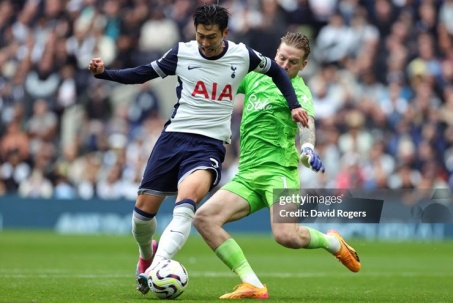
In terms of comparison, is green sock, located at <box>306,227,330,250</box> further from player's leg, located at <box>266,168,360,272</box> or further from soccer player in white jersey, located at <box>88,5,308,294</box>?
soccer player in white jersey, located at <box>88,5,308,294</box>

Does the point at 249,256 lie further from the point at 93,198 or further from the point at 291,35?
the point at 291,35

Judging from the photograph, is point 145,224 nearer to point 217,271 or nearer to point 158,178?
point 158,178

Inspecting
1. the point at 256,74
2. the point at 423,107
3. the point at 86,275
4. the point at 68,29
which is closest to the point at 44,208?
the point at 68,29

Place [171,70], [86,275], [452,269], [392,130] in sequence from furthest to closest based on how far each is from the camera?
[392,130], [452,269], [86,275], [171,70]

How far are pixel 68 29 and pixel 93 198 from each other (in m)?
4.36

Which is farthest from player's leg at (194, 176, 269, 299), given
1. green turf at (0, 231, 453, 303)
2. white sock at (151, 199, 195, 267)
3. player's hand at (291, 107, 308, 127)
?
player's hand at (291, 107, 308, 127)

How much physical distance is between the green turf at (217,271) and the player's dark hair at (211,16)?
88.6 inches

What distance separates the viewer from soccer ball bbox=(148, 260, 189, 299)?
798 cm

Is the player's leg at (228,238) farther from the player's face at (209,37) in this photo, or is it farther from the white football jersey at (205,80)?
the player's face at (209,37)

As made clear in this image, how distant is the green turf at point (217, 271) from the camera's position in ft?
29.1

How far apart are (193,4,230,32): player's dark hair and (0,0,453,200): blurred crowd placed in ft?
36.2

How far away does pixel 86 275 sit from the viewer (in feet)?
37.2

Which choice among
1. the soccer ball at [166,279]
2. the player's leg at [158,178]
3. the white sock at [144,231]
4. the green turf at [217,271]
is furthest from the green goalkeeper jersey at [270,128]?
the soccer ball at [166,279]

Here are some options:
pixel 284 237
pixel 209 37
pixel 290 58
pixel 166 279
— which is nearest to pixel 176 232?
pixel 166 279
